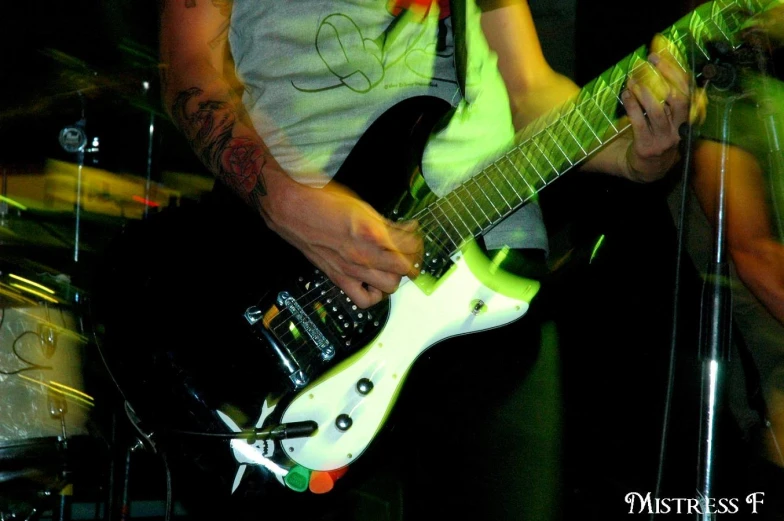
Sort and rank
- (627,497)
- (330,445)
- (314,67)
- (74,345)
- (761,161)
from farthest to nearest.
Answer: (74,345) < (761,161) < (627,497) < (314,67) < (330,445)

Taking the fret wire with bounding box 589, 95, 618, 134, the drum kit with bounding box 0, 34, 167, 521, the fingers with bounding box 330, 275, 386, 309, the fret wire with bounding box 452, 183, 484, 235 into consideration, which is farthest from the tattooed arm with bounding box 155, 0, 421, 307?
the drum kit with bounding box 0, 34, 167, 521

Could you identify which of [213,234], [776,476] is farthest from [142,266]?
[776,476]

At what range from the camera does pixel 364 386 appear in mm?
1187

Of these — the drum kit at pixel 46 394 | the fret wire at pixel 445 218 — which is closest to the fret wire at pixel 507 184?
the fret wire at pixel 445 218

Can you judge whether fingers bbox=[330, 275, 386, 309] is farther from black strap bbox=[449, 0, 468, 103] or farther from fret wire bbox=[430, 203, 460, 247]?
black strap bbox=[449, 0, 468, 103]

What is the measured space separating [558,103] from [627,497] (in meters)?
0.94

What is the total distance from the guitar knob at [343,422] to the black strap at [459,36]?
0.56 m

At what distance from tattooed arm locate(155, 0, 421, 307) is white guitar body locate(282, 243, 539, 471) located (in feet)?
0.22

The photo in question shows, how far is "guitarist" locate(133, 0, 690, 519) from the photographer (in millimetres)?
1182

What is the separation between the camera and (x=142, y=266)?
3.99ft

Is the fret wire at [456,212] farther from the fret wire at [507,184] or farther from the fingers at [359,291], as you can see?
the fingers at [359,291]

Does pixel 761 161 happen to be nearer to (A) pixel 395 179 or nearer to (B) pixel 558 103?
(B) pixel 558 103

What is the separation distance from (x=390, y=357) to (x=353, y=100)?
17.7 inches

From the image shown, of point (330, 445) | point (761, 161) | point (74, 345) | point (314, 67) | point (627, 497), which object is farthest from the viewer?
point (74, 345)
